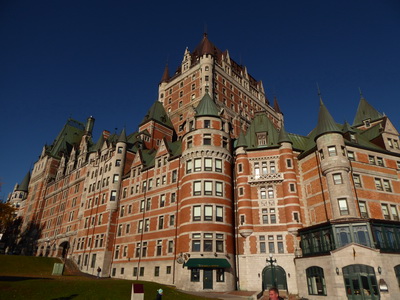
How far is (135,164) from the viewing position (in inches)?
2280

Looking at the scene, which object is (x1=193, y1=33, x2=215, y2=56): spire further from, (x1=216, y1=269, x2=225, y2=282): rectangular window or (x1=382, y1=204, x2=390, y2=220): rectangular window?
(x1=216, y1=269, x2=225, y2=282): rectangular window

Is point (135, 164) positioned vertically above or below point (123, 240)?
above

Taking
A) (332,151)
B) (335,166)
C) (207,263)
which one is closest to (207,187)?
(207,263)

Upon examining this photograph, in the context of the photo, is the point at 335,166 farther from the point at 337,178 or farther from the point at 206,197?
the point at 206,197

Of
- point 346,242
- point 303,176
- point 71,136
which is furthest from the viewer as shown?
point 71,136

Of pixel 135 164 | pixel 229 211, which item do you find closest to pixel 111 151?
pixel 135 164

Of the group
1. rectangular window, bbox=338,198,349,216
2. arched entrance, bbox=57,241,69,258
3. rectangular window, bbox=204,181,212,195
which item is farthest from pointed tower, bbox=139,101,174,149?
rectangular window, bbox=338,198,349,216

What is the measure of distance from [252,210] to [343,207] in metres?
12.0

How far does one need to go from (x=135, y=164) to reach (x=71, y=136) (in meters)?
54.2

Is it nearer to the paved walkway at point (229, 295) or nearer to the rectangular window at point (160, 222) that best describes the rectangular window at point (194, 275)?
the paved walkway at point (229, 295)

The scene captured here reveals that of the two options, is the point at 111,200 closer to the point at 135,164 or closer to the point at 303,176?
the point at 135,164

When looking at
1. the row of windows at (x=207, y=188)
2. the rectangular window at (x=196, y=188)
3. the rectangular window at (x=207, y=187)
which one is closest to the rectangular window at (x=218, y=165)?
the row of windows at (x=207, y=188)

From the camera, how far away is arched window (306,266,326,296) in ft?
A: 111

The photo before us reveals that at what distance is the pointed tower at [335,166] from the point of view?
3659 cm
